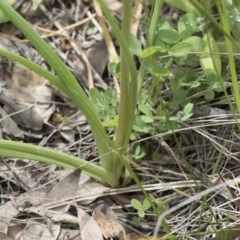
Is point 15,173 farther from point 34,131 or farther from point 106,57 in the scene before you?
point 106,57

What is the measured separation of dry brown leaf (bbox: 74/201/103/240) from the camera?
3.57 feet

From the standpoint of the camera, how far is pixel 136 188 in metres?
1.16

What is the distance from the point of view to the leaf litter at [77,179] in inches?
43.4

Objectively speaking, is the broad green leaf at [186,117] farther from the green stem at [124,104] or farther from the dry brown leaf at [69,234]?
the dry brown leaf at [69,234]

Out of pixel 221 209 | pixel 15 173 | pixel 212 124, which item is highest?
pixel 15 173

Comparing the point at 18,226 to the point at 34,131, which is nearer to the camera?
the point at 18,226

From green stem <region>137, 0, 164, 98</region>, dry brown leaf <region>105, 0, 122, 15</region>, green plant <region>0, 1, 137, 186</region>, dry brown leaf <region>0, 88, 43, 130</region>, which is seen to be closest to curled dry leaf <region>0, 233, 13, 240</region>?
green plant <region>0, 1, 137, 186</region>

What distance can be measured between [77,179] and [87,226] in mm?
111

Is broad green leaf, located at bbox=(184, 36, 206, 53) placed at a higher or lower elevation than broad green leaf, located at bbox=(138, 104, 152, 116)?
higher

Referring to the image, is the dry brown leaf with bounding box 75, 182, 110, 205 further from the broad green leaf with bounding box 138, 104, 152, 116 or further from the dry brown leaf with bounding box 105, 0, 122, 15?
the dry brown leaf with bounding box 105, 0, 122, 15

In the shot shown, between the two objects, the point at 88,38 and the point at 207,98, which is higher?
the point at 88,38

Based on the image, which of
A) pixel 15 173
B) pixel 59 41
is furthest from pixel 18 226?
pixel 59 41

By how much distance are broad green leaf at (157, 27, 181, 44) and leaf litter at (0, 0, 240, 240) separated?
0.20m

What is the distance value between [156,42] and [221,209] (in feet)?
1.30
